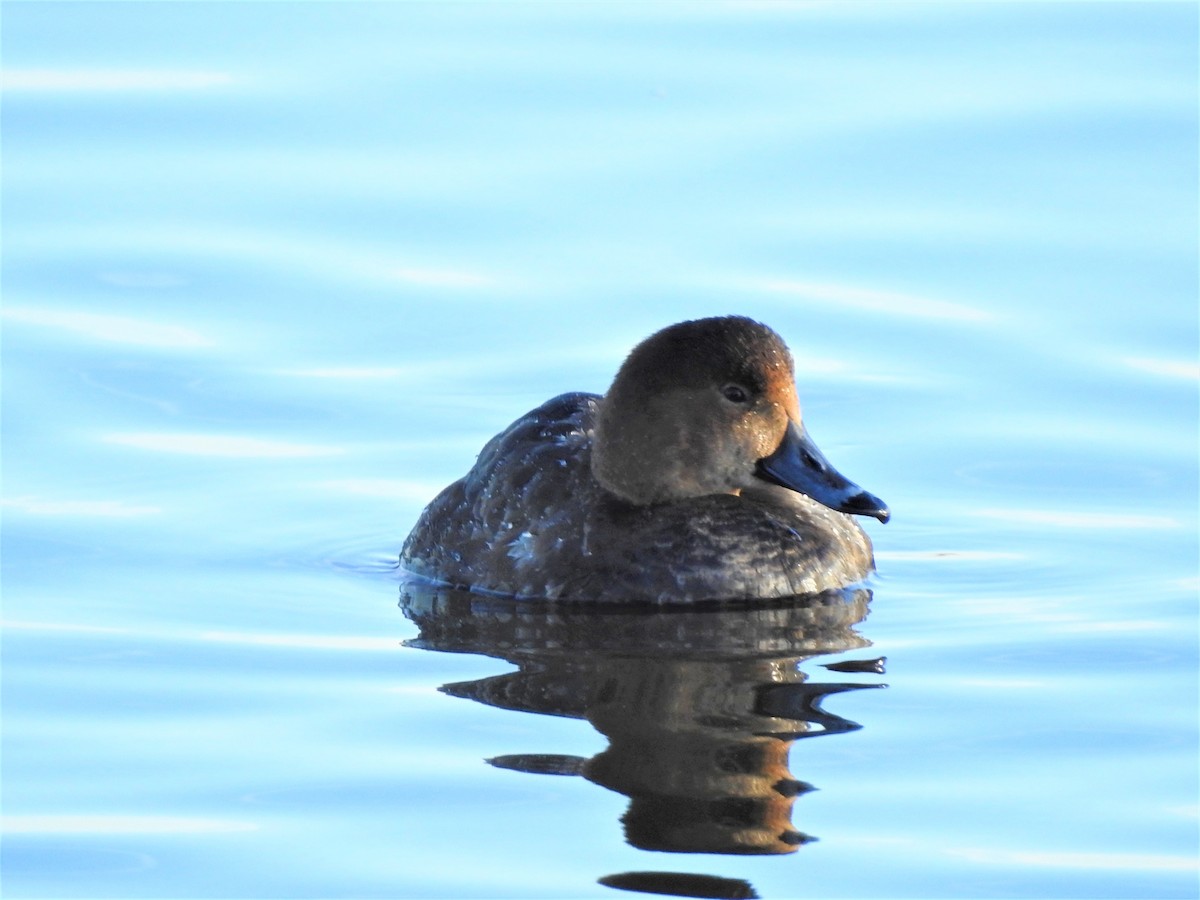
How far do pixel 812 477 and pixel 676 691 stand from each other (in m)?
1.48

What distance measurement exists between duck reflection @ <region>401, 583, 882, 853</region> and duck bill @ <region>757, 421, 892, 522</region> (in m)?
0.37

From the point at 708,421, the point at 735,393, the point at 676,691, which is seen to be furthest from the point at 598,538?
the point at 676,691

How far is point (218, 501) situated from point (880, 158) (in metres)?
4.51

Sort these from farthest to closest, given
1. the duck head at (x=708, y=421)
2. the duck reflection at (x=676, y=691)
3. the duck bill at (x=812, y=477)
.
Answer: the duck head at (x=708, y=421), the duck bill at (x=812, y=477), the duck reflection at (x=676, y=691)

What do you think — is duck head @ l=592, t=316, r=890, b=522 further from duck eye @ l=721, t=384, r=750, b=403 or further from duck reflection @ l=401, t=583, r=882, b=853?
duck reflection @ l=401, t=583, r=882, b=853

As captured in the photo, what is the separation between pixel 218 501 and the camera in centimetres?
1002

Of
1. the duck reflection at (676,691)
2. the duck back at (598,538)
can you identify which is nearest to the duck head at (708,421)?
the duck back at (598,538)

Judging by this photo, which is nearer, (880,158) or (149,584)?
(149,584)

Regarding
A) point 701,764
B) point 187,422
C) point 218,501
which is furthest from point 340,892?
point 187,422

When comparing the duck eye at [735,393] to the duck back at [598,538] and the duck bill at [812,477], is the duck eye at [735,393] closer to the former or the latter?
the duck bill at [812,477]

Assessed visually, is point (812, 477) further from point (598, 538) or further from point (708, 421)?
point (598, 538)

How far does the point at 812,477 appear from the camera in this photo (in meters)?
8.90

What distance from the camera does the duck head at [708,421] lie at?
8883 millimetres

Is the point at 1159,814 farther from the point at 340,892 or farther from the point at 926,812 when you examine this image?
the point at 340,892
